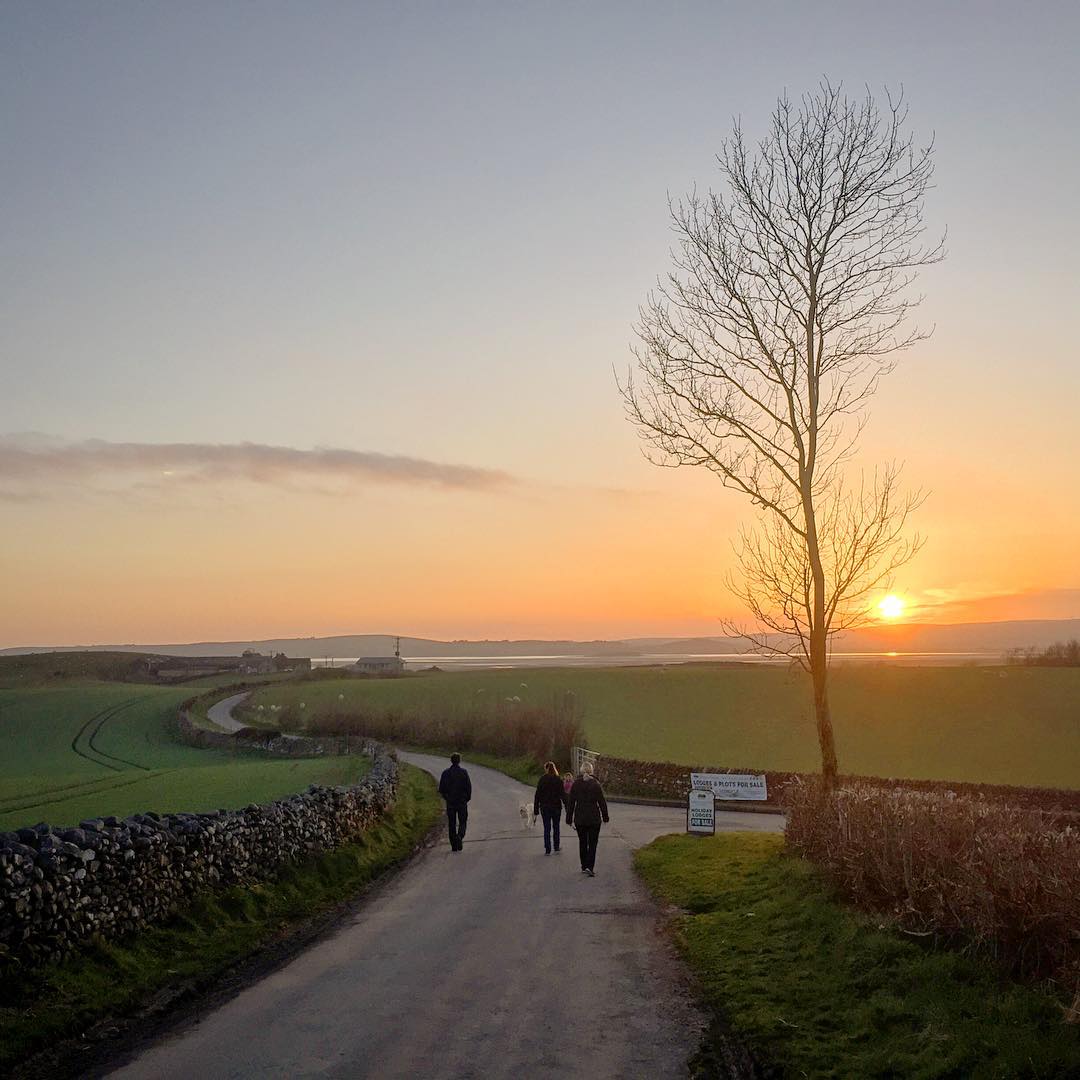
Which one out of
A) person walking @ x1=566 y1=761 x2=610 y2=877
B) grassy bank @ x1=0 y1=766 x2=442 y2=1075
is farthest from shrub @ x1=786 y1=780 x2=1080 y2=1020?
grassy bank @ x1=0 y1=766 x2=442 y2=1075

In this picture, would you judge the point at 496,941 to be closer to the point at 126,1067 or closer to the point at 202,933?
the point at 202,933

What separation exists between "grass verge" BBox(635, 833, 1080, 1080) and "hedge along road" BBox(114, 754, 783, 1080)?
660mm

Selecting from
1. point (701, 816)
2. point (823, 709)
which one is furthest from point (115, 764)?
A: point (823, 709)

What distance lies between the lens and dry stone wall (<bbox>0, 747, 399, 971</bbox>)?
36.9 ft

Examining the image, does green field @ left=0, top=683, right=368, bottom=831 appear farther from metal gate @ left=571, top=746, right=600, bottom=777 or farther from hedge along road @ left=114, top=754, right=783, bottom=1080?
hedge along road @ left=114, top=754, right=783, bottom=1080

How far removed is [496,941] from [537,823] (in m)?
15.2

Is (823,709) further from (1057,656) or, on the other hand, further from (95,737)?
(1057,656)

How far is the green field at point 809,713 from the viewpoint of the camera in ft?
184

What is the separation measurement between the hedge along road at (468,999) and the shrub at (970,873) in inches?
104

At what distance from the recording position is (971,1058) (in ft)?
26.1

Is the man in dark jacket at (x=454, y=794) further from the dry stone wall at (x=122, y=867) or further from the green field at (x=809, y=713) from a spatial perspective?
the green field at (x=809, y=713)

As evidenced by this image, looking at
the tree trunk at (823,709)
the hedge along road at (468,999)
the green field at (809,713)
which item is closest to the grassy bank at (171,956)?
the hedge along road at (468,999)

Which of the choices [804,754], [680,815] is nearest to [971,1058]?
[680,815]

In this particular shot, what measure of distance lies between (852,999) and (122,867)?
29.5ft
